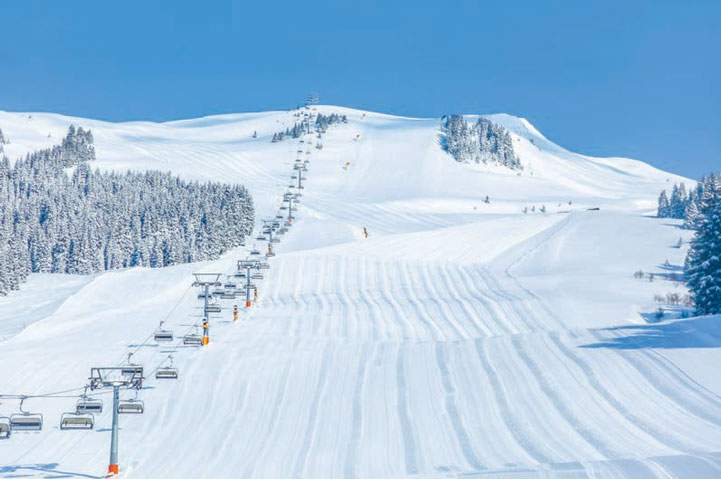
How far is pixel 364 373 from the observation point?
114 feet

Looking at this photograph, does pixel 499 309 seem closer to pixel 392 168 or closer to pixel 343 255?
pixel 343 255

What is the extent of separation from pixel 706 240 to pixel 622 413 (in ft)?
85.3

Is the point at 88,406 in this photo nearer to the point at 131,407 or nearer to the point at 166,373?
the point at 131,407

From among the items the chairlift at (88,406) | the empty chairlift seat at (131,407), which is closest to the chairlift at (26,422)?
the chairlift at (88,406)

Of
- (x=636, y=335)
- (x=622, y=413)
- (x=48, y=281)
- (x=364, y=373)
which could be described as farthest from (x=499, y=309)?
(x=48, y=281)

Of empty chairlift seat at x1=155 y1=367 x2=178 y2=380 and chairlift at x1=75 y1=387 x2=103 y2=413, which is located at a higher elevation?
chairlift at x1=75 y1=387 x2=103 y2=413

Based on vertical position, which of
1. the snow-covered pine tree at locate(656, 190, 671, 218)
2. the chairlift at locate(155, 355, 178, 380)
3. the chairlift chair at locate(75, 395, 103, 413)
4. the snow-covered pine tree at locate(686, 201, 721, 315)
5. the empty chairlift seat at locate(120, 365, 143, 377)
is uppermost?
the snow-covered pine tree at locate(656, 190, 671, 218)

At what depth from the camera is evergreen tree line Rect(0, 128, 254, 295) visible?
387 feet

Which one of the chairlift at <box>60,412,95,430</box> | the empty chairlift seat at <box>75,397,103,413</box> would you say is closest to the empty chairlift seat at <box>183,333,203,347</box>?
the empty chairlift seat at <box>75,397,103,413</box>

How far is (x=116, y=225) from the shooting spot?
12862 centimetres

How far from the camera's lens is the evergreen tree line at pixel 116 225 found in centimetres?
11795

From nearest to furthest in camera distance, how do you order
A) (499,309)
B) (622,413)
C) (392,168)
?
(622,413) < (499,309) < (392,168)

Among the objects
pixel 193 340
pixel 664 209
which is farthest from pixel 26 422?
pixel 664 209

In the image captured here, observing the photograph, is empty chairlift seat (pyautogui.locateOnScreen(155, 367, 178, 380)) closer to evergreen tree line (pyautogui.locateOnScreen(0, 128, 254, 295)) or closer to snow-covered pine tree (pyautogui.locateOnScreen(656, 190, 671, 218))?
evergreen tree line (pyautogui.locateOnScreen(0, 128, 254, 295))
